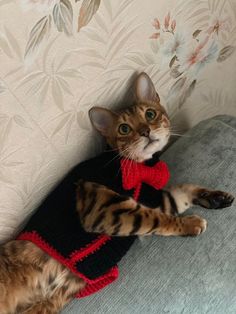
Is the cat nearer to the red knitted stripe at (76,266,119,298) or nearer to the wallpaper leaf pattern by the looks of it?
the red knitted stripe at (76,266,119,298)

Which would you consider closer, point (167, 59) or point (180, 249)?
point (180, 249)

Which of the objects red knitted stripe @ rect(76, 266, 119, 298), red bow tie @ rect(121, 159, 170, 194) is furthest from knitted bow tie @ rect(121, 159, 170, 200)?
red knitted stripe @ rect(76, 266, 119, 298)

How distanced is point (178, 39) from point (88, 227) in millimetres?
590

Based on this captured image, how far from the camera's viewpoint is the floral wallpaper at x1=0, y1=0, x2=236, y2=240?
0.86 m

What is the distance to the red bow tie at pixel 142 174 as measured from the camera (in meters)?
1.08

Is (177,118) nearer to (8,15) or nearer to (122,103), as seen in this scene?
(122,103)

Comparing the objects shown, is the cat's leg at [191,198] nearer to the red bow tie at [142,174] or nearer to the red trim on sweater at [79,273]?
the red bow tie at [142,174]

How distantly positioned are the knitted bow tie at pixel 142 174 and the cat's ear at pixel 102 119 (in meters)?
0.10

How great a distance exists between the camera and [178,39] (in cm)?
118

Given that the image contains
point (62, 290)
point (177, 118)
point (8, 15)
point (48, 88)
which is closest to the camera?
point (8, 15)

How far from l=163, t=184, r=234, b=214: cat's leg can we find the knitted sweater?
8 cm

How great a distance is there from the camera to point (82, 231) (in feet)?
3.43

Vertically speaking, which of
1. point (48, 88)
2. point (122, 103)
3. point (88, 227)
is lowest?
point (88, 227)

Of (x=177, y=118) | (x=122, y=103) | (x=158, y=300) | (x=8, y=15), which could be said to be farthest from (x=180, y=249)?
(x=8, y=15)
